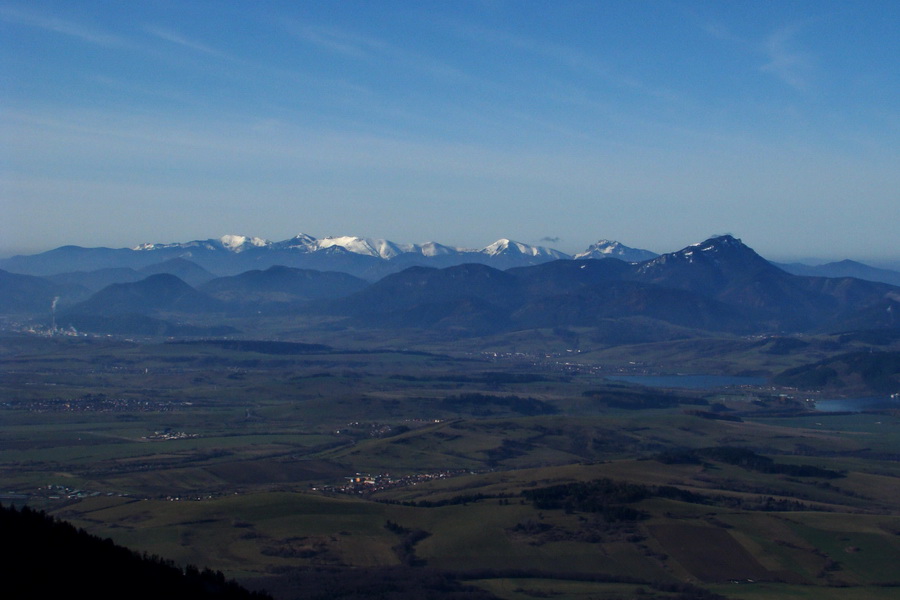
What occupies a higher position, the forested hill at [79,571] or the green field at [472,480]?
the forested hill at [79,571]

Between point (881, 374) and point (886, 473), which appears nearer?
point (886, 473)

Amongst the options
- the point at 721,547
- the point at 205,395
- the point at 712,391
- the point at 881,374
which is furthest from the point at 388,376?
the point at 721,547

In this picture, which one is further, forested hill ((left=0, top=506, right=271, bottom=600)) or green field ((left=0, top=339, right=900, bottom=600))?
green field ((left=0, top=339, right=900, bottom=600))

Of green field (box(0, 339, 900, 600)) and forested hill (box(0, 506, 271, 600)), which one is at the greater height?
forested hill (box(0, 506, 271, 600))

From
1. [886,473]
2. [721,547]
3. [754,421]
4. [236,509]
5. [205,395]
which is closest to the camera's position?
[721,547]

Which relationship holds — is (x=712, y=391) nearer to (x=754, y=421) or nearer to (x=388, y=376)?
(x=754, y=421)

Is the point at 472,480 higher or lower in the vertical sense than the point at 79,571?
lower

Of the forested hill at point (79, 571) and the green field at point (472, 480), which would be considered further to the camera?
the green field at point (472, 480)

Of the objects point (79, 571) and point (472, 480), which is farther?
point (472, 480)
